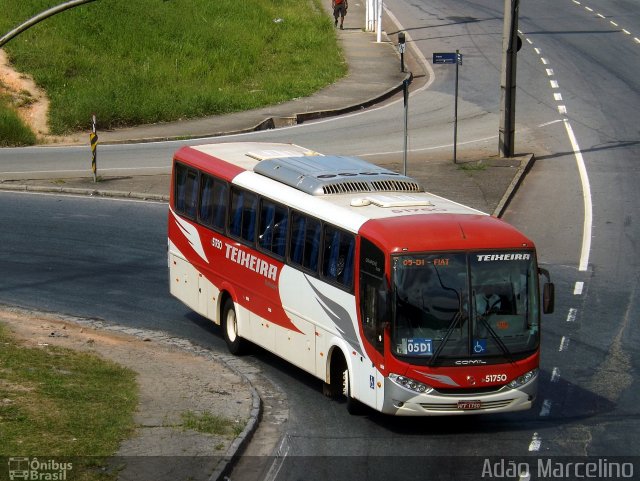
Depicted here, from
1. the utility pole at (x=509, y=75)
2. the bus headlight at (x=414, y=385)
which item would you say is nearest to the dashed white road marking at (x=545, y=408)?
the bus headlight at (x=414, y=385)

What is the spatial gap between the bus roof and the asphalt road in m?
2.33

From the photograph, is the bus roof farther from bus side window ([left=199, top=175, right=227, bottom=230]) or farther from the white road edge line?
the white road edge line

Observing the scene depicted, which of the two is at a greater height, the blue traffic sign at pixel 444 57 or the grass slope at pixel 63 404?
the blue traffic sign at pixel 444 57

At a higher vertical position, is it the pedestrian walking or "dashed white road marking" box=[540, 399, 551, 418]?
the pedestrian walking

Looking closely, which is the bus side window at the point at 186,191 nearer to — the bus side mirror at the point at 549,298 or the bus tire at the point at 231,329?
the bus tire at the point at 231,329

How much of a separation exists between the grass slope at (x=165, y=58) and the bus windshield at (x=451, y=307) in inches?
1035

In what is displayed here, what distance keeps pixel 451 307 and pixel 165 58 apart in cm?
3385

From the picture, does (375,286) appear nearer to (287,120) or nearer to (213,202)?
(213,202)

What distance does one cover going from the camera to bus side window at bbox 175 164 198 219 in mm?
19188

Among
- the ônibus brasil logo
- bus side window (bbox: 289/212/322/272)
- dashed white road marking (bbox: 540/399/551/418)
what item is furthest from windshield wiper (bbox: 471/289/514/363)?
the ônibus brasil logo

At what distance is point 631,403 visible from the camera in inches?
600

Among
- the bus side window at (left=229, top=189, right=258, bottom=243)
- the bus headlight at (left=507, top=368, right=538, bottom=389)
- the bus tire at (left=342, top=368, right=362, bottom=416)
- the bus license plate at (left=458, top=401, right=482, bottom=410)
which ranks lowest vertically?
the bus tire at (left=342, top=368, right=362, bottom=416)

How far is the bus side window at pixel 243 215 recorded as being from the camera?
56.8ft

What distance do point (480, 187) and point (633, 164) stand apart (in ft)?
17.1
